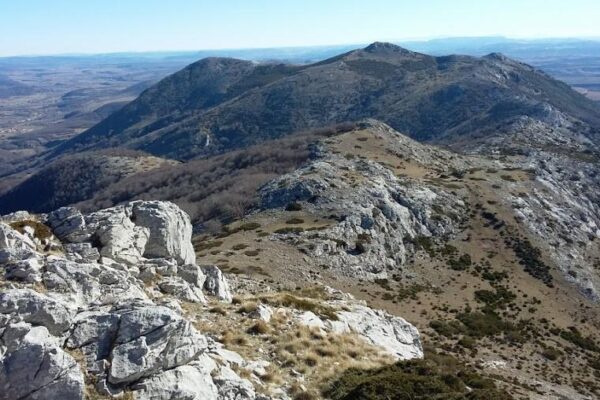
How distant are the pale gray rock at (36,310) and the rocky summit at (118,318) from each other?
0.03 m

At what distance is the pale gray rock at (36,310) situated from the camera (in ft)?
58.0

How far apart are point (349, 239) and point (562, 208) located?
62840mm

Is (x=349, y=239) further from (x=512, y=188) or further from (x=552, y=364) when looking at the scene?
(x=512, y=188)

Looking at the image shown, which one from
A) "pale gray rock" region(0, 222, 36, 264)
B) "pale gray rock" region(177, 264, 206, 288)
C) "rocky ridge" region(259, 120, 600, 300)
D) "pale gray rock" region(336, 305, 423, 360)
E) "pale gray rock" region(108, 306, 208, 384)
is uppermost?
"pale gray rock" region(0, 222, 36, 264)

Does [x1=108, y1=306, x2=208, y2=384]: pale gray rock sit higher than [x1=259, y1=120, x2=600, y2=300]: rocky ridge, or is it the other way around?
[x1=108, y1=306, x2=208, y2=384]: pale gray rock

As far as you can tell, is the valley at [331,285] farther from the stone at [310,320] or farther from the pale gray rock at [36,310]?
the stone at [310,320]

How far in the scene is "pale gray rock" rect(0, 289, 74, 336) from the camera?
1769 cm

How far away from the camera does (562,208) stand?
10844cm

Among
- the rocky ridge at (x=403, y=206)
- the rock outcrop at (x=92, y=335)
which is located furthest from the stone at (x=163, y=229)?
the rocky ridge at (x=403, y=206)

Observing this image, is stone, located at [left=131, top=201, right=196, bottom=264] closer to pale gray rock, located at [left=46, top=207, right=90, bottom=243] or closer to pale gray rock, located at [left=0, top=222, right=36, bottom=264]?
pale gray rock, located at [left=46, top=207, right=90, bottom=243]

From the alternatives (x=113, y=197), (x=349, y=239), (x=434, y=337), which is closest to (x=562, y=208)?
(x=349, y=239)

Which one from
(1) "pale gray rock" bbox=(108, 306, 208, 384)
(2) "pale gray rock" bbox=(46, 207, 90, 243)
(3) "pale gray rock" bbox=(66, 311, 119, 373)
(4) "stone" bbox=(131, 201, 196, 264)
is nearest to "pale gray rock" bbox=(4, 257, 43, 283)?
(3) "pale gray rock" bbox=(66, 311, 119, 373)

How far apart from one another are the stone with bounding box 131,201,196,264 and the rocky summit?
8cm

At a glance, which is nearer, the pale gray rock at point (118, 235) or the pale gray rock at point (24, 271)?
the pale gray rock at point (24, 271)
